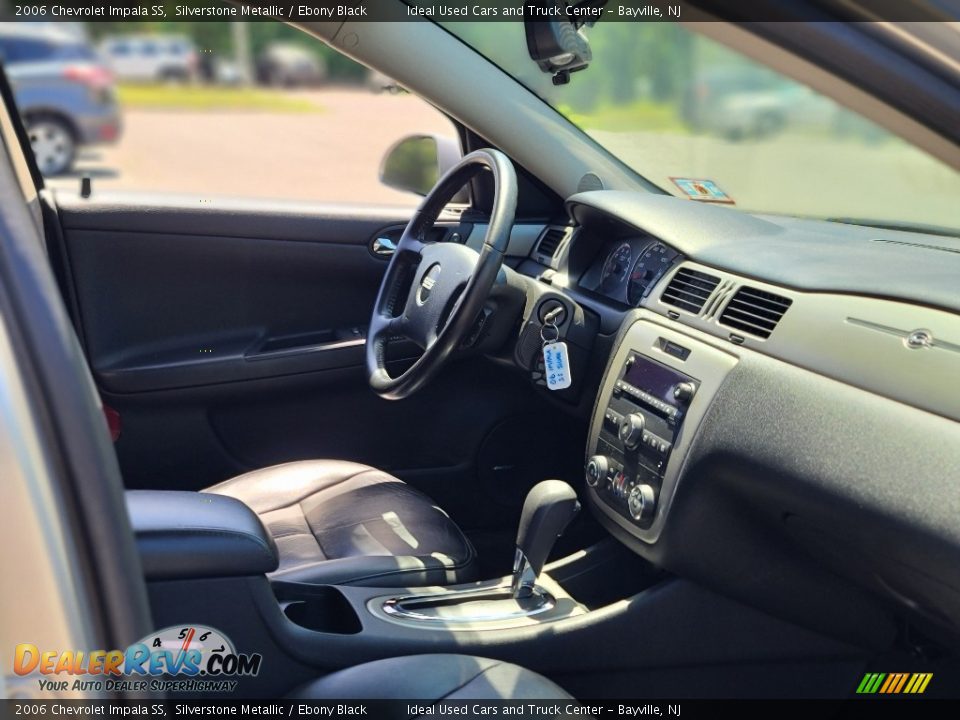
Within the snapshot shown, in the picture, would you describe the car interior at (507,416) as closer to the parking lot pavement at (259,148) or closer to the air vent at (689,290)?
the air vent at (689,290)

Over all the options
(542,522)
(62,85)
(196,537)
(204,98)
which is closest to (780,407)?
(542,522)

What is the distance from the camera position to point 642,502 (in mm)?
1966

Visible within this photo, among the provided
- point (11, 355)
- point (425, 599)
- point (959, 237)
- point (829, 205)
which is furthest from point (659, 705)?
point (11, 355)

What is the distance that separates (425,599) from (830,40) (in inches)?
58.6

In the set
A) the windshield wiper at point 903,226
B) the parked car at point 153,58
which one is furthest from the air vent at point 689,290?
the parked car at point 153,58

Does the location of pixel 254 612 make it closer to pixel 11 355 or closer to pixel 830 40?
pixel 11 355

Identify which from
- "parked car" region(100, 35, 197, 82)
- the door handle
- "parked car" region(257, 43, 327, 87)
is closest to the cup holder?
the door handle

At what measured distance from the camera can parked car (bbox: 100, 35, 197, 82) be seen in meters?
14.1

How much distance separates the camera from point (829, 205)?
259cm

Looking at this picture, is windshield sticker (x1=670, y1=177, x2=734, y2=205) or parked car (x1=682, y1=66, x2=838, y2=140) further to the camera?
windshield sticker (x1=670, y1=177, x2=734, y2=205)

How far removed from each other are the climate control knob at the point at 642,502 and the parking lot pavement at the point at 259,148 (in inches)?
155

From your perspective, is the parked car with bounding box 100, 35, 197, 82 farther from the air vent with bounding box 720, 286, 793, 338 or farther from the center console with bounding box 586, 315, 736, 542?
the air vent with bounding box 720, 286, 793, 338

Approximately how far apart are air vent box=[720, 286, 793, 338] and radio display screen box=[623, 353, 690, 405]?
139 millimetres

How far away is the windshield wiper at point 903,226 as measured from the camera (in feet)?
6.51
